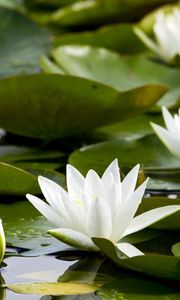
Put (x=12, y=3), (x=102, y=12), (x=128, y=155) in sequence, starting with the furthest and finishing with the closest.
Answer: (x=12, y=3) → (x=102, y=12) → (x=128, y=155)

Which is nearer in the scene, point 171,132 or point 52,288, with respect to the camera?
point 52,288

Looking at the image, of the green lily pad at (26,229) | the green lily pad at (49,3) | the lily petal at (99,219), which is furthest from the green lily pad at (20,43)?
the lily petal at (99,219)

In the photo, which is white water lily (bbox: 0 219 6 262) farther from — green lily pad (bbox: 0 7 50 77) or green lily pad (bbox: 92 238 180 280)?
green lily pad (bbox: 0 7 50 77)

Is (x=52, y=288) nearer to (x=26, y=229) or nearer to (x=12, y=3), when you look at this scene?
(x=26, y=229)

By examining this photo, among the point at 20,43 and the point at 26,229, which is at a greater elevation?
the point at 20,43

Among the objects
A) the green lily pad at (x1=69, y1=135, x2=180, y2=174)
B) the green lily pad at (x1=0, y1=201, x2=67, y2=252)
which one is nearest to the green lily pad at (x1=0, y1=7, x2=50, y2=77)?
the green lily pad at (x1=69, y1=135, x2=180, y2=174)

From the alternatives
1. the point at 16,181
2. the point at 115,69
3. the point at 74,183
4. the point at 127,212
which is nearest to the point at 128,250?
the point at 127,212

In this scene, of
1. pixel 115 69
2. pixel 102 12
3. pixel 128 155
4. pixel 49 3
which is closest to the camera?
pixel 128 155
